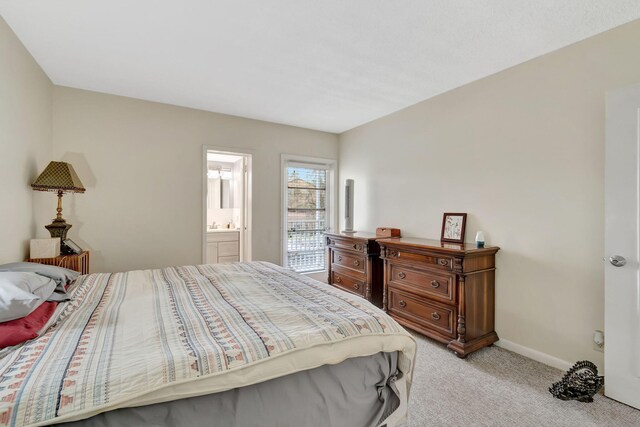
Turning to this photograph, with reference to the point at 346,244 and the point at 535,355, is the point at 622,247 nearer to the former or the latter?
the point at 535,355

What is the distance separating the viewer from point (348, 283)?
12.8 ft

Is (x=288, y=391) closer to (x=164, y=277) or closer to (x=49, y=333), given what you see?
(x=49, y=333)

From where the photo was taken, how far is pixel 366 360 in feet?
4.43

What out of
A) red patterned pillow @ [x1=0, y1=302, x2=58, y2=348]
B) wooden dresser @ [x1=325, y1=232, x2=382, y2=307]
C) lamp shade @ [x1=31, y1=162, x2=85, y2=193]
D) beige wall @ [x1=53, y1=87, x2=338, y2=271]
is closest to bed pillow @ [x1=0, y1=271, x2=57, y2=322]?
red patterned pillow @ [x1=0, y1=302, x2=58, y2=348]

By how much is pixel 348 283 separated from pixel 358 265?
34 centimetres

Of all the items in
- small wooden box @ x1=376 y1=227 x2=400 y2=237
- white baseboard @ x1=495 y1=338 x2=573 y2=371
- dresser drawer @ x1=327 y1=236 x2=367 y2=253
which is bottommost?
white baseboard @ x1=495 y1=338 x2=573 y2=371

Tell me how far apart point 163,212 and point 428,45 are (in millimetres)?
3262

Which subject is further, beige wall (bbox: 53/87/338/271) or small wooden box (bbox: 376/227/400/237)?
small wooden box (bbox: 376/227/400/237)

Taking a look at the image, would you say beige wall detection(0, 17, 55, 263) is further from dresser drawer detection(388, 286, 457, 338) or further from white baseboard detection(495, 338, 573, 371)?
white baseboard detection(495, 338, 573, 371)

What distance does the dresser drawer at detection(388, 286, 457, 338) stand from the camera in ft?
8.59

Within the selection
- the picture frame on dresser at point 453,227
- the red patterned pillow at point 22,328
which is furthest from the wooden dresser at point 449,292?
the red patterned pillow at point 22,328

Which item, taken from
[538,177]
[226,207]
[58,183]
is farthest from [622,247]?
[226,207]

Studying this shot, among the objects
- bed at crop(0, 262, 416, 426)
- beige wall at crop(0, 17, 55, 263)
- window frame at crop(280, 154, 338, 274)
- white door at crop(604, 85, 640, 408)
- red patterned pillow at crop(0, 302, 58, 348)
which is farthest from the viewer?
window frame at crop(280, 154, 338, 274)

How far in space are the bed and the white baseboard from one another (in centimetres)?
171
